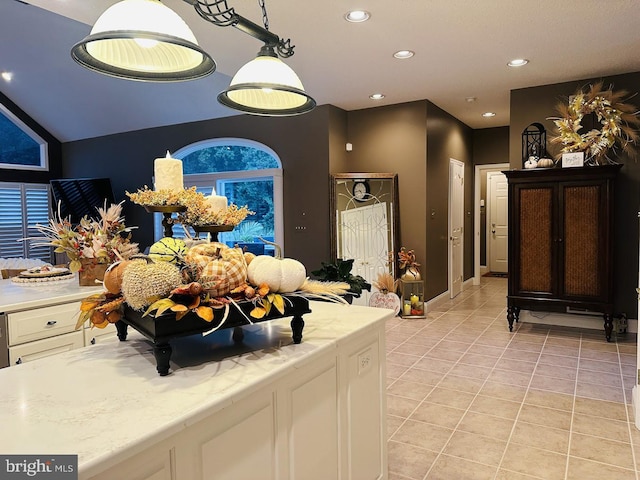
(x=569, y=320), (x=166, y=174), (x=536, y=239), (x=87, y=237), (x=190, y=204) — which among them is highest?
(x=166, y=174)

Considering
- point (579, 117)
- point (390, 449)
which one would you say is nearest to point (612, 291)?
point (579, 117)

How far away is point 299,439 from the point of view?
4.84ft

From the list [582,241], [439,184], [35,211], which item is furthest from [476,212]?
[35,211]

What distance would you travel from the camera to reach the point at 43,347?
2.49 metres

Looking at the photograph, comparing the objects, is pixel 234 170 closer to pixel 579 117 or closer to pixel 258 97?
pixel 579 117

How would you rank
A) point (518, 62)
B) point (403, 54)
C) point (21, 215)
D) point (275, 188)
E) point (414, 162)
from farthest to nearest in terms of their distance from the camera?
1. point (21, 215)
2. point (275, 188)
3. point (414, 162)
4. point (518, 62)
5. point (403, 54)

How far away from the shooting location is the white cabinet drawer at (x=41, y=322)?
2361mm

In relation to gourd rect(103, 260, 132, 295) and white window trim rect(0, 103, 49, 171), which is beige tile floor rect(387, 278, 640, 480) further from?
white window trim rect(0, 103, 49, 171)

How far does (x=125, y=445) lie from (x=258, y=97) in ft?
4.79

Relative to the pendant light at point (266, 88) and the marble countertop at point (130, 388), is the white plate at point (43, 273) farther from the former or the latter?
the pendant light at point (266, 88)

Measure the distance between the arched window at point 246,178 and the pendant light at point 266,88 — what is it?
4.24 metres

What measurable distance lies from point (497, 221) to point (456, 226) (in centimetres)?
234

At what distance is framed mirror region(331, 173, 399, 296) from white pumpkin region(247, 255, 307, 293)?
439 centimetres

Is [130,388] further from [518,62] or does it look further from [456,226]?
[456,226]
